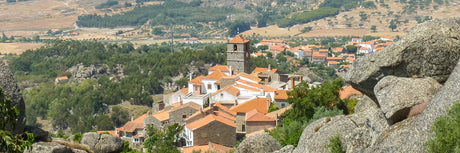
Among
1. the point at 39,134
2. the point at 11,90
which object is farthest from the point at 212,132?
the point at 11,90

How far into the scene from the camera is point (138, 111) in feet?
254

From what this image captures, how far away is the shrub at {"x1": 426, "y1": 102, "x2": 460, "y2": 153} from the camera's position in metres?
8.33

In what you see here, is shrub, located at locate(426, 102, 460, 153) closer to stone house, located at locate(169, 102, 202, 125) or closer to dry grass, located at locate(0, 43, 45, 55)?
stone house, located at locate(169, 102, 202, 125)

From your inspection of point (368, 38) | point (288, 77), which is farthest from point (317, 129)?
point (368, 38)

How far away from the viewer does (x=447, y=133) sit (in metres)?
8.40

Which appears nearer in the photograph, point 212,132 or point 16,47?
point 212,132

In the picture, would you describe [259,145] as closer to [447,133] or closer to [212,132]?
[447,133]

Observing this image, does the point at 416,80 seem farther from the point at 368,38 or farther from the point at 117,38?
the point at 117,38

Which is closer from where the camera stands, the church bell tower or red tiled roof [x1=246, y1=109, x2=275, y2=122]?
red tiled roof [x1=246, y1=109, x2=275, y2=122]

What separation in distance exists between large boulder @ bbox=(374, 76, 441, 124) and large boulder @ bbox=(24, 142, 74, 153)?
29.6 ft

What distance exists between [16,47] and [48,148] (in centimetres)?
16852

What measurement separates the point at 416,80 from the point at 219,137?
24.4 metres

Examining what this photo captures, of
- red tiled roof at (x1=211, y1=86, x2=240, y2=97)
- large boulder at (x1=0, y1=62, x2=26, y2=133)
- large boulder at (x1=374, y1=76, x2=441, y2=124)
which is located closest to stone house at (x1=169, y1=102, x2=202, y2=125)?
red tiled roof at (x1=211, y1=86, x2=240, y2=97)

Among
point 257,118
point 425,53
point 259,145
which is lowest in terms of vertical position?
point 257,118
